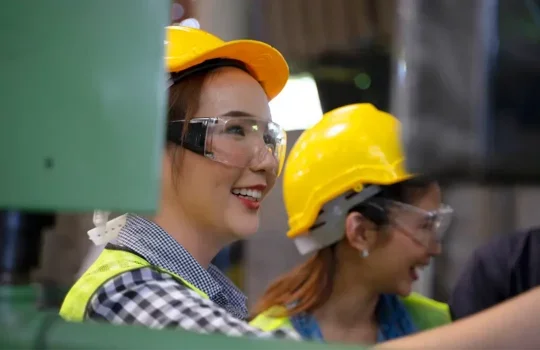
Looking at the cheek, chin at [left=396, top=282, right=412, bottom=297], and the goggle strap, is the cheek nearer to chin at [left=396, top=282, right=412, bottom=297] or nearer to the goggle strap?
the goggle strap

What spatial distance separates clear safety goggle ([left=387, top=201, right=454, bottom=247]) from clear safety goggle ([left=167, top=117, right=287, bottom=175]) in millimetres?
773

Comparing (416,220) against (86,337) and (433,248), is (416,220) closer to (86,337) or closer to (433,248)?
(433,248)

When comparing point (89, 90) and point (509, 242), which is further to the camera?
point (509, 242)

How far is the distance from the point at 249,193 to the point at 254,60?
0.37 m

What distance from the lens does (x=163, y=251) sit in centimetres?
129

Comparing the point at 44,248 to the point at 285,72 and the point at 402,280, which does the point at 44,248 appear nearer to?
the point at 285,72

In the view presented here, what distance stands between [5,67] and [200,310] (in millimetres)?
439

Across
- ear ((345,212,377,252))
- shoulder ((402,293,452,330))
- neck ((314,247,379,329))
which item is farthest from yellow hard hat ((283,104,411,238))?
shoulder ((402,293,452,330))

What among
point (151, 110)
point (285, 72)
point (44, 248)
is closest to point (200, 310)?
point (44, 248)

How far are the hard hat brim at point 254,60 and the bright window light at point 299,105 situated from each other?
109 centimetres

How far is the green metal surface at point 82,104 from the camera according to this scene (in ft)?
2.25

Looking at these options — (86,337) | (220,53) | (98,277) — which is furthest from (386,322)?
(86,337)

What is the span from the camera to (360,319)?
2.13m

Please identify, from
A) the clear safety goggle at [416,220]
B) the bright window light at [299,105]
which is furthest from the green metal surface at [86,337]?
the bright window light at [299,105]
